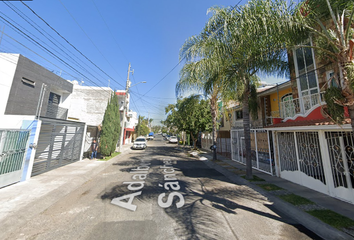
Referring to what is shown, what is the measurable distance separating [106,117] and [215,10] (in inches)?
405

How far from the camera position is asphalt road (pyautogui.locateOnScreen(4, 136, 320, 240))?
2.96 meters

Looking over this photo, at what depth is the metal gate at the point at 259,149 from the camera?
312 inches

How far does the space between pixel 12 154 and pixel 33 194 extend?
211 centimetres

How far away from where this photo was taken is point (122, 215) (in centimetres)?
366

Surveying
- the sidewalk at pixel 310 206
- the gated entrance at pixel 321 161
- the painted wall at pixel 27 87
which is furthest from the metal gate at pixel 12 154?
the gated entrance at pixel 321 161

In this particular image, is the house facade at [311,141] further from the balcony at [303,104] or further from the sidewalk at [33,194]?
the sidewalk at [33,194]

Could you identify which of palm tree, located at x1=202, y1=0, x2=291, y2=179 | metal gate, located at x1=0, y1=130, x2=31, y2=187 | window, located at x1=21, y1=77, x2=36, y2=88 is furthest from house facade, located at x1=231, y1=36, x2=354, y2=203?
window, located at x1=21, y1=77, x2=36, y2=88

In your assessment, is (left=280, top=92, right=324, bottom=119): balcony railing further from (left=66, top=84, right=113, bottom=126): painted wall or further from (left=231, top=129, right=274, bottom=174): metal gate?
(left=66, top=84, right=113, bottom=126): painted wall

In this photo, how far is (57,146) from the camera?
8.35 m

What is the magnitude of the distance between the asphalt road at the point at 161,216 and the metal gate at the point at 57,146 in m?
3.88

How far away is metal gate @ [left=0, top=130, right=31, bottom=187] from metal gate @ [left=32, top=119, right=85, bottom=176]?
104 centimetres

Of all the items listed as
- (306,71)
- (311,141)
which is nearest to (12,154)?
(311,141)

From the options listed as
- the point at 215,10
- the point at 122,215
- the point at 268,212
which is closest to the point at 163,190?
the point at 122,215

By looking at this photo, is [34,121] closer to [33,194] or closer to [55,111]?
[33,194]
